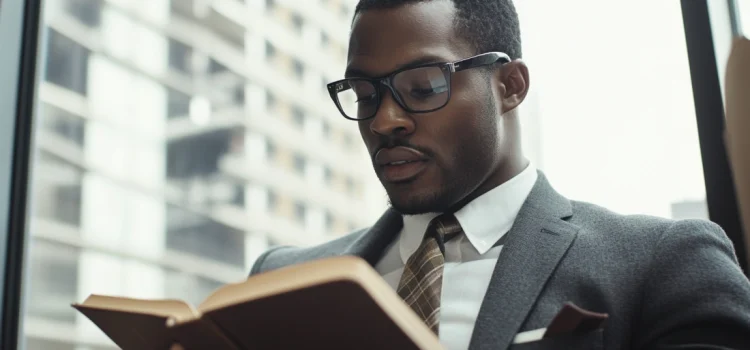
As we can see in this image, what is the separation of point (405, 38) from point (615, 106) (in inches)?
22.7

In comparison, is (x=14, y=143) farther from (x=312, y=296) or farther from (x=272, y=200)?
(x=272, y=200)

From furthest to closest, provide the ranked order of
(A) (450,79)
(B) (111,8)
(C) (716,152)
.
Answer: (B) (111,8) → (C) (716,152) → (A) (450,79)

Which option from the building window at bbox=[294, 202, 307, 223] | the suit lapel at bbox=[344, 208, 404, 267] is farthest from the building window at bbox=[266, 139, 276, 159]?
the suit lapel at bbox=[344, 208, 404, 267]

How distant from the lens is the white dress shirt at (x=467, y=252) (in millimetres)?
1211

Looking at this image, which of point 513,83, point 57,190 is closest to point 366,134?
point 513,83

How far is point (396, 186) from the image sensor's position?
1.31 meters

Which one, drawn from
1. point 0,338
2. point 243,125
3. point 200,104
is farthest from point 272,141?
point 0,338

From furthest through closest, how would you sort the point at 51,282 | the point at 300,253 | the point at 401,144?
1. the point at 51,282
2. the point at 300,253
3. the point at 401,144

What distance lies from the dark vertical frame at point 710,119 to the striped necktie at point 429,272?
0.51m

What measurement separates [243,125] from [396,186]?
43.9 feet

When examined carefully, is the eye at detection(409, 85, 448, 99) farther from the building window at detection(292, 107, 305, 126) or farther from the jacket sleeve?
the building window at detection(292, 107, 305, 126)

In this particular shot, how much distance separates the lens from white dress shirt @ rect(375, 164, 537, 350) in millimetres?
1211

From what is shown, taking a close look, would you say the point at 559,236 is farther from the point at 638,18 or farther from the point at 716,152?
the point at 638,18

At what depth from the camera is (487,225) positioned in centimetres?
133
